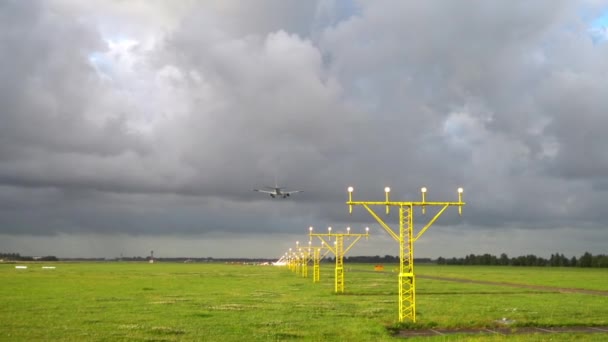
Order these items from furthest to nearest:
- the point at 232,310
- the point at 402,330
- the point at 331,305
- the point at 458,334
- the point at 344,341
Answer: the point at 331,305, the point at 232,310, the point at 402,330, the point at 458,334, the point at 344,341

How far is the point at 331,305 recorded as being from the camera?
146 feet

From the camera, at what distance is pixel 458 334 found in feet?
95.6

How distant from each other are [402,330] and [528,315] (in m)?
11.2

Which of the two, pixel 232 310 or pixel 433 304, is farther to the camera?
pixel 433 304

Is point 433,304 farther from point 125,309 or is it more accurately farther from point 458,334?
point 125,309

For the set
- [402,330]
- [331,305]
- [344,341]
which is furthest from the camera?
[331,305]

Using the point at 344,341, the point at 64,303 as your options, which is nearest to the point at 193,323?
the point at 344,341

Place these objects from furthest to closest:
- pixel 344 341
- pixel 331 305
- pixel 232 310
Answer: pixel 331 305 < pixel 232 310 < pixel 344 341

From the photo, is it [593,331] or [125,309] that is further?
[125,309]

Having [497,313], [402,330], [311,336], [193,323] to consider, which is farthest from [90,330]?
[497,313]

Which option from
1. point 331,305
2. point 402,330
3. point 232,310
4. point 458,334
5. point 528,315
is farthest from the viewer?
point 331,305

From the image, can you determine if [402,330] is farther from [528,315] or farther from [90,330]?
[90,330]

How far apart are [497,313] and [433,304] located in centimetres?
756

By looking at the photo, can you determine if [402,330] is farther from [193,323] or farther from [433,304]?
[433,304]
